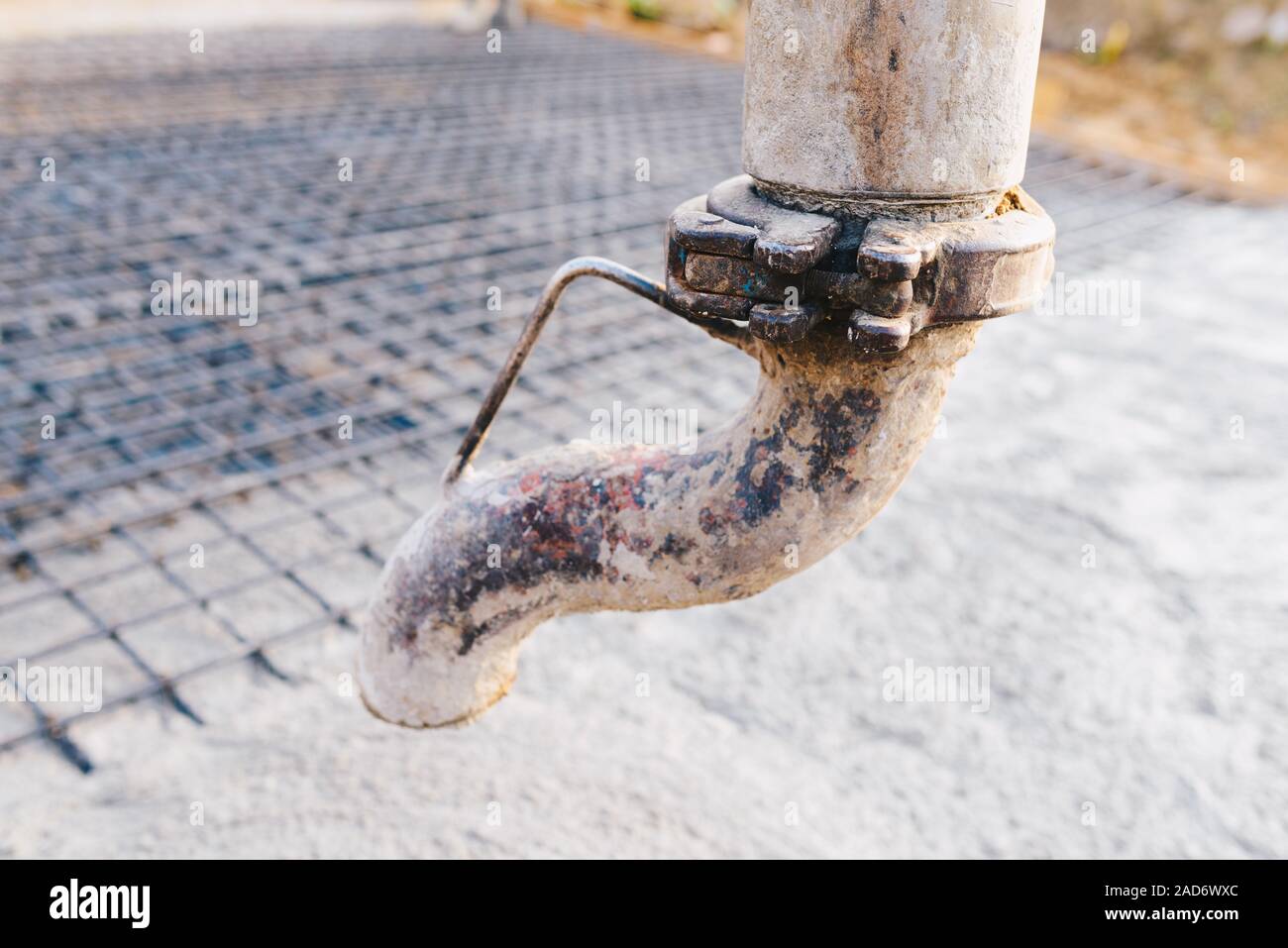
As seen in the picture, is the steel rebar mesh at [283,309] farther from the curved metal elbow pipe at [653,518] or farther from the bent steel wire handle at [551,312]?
the bent steel wire handle at [551,312]

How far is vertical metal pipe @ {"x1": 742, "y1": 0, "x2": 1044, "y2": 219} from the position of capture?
1.19 m

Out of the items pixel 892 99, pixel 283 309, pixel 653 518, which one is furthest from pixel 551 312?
pixel 283 309

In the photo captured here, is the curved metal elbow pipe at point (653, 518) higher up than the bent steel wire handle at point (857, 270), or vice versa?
the bent steel wire handle at point (857, 270)

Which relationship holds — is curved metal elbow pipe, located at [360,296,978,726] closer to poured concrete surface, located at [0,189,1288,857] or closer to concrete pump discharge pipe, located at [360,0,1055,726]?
concrete pump discharge pipe, located at [360,0,1055,726]

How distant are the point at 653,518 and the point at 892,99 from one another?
597 mm

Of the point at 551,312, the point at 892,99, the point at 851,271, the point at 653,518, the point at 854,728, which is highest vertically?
the point at 892,99

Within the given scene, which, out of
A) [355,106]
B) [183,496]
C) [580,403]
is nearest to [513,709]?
[183,496]

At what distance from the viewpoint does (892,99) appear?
1.20 m

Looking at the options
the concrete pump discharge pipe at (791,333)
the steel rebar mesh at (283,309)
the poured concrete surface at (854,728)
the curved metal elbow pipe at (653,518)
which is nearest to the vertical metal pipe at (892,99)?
the concrete pump discharge pipe at (791,333)

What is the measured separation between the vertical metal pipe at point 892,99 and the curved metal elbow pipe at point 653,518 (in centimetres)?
16

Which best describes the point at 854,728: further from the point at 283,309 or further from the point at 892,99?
the point at 283,309

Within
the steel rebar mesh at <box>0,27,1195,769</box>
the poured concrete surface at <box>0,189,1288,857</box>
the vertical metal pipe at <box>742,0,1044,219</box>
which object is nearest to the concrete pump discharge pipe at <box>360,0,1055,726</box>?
the vertical metal pipe at <box>742,0,1044,219</box>

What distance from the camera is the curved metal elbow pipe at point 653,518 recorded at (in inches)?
55.3

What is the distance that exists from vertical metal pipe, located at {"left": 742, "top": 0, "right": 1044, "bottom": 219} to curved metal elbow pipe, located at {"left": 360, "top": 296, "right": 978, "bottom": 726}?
0.54ft
